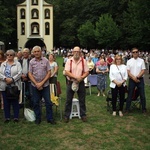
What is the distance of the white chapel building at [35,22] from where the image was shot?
5559cm

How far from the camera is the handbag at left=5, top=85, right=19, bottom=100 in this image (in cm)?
777

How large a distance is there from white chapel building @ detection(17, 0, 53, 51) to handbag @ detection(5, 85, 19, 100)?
47990mm

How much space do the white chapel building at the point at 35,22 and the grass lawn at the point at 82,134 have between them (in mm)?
47777

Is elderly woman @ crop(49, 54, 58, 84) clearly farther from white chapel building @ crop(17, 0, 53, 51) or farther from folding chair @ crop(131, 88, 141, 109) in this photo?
white chapel building @ crop(17, 0, 53, 51)

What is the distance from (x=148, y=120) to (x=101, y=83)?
4.87 m

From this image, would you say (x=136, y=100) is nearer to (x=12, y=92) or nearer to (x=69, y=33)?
(x=12, y=92)

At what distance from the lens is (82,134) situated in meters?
6.99

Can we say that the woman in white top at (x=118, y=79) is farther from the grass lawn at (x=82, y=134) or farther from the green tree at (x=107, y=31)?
the green tree at (x=107, y=31)

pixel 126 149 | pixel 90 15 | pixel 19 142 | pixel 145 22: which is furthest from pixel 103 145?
pixel 90 15

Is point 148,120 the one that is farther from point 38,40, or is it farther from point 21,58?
point 38,40

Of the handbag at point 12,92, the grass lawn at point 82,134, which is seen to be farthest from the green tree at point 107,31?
the handbag at point 12,92

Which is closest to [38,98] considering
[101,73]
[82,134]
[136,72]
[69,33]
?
[82,134]

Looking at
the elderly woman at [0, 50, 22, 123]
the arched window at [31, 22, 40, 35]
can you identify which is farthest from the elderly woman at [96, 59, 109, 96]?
the arched window at [31, 22, 40, 35]

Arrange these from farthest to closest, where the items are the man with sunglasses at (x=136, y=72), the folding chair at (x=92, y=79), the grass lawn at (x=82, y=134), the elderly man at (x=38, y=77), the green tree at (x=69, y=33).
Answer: the green tree at (x=69, y=33) < the folding chair at (x=92, y=79) < the man with sunglasses at (x=136, y=72) < the elderly man at (x=38, y=77) < the grass lawn at (x=82, y=134)
